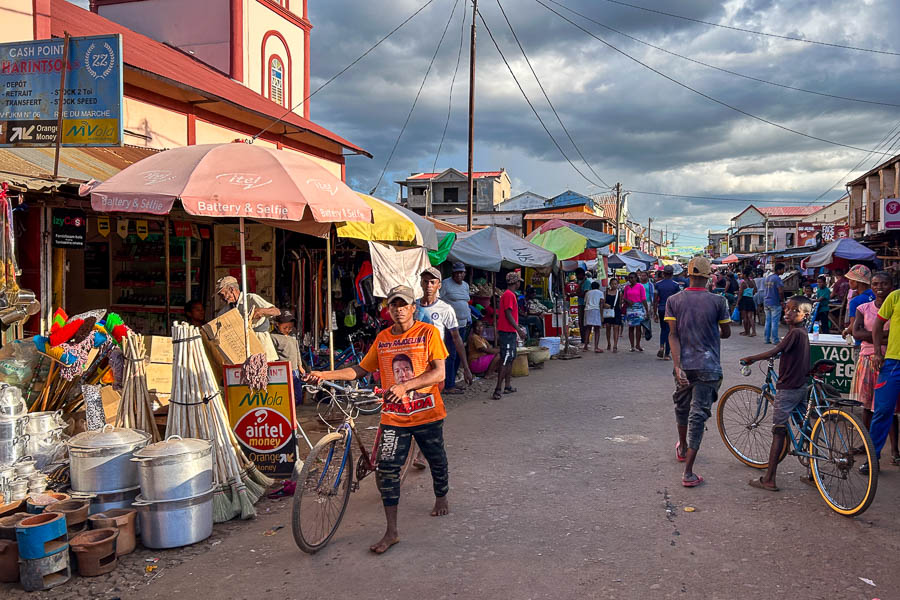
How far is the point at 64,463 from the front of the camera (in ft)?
18.4

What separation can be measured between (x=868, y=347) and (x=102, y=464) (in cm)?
713

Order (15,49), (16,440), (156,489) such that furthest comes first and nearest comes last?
(15,49), (16,440), (156,489)

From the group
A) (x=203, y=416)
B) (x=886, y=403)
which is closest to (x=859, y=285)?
(x=886, y=403)

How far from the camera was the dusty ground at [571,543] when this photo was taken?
3.98 metres

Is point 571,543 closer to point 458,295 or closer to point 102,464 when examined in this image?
point 102,464

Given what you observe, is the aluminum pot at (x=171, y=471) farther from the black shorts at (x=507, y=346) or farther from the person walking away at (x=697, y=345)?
the black shorts at (x=507, y=346)

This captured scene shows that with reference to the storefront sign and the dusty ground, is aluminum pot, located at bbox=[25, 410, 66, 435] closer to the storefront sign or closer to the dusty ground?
the dusty ground

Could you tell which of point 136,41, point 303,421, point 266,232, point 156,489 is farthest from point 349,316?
point 136,41

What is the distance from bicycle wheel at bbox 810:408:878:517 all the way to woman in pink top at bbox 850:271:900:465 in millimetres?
1418

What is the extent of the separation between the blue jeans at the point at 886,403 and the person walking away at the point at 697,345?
135 cm

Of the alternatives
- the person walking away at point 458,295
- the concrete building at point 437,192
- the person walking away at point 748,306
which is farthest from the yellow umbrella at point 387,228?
the concrete building at point 437,192

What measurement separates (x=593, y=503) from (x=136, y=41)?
15408 millimetres

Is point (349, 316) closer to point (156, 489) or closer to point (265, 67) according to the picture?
point (156, 489)

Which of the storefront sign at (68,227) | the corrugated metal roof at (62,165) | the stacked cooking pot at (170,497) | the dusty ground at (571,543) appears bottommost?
the dusty ground at (571,543)
